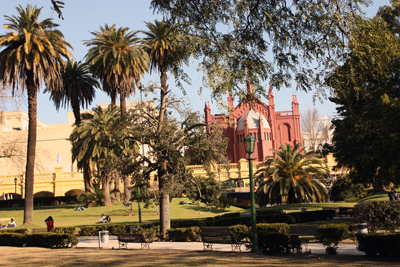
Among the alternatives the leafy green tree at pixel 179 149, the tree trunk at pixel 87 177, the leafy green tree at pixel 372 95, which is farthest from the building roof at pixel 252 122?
the leafy green tree at pixel 179 149

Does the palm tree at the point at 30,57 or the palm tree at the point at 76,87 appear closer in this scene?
the palm tree at the point at 30,57

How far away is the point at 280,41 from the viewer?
8328mm

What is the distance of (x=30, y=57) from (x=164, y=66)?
873 inches

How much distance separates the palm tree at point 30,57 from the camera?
92.8ft

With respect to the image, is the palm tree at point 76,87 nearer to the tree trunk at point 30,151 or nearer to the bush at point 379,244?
the tree trunk at point 30,151

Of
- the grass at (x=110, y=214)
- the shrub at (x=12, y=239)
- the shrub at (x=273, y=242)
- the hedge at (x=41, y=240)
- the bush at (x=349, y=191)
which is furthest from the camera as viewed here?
the bush at (x=349, y=191)

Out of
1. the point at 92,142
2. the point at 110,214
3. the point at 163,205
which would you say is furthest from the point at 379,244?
the point at 92,142

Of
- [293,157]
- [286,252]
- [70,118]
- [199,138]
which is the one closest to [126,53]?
[293,157]

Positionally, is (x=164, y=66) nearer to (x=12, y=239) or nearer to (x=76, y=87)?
(x=12, y=239)

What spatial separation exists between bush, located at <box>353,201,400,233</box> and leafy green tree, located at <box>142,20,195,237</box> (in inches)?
320

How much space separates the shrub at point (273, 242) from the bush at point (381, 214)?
4196 mm

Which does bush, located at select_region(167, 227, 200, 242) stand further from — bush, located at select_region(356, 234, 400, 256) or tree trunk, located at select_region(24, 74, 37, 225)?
tree trunk, located at select_region(24, 74, 37, 225)

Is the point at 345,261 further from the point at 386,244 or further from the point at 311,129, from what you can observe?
the point at 311,129

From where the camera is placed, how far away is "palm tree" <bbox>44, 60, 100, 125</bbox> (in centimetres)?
4084
